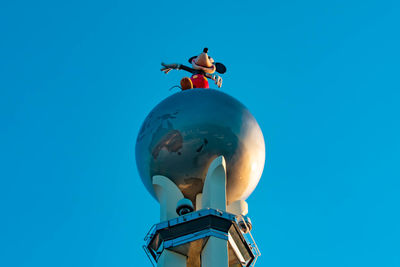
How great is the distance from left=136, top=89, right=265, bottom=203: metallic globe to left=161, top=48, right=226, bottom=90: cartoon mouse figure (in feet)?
6.89

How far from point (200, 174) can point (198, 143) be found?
44.0 inches

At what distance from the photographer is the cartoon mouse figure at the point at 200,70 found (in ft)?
105

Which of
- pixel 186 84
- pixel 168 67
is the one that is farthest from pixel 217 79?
pixel 186 84

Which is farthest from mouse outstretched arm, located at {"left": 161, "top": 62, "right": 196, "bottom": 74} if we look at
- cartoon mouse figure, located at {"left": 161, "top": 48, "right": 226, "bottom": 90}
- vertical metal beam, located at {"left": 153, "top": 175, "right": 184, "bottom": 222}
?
vertical metal beam, located at {"left": 153, "top": 175, "right": 184, "bottom": 222}

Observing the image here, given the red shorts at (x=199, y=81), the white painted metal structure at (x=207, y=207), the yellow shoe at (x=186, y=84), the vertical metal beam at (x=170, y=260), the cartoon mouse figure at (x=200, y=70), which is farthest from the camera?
the red shorts at (x=199, y=81)

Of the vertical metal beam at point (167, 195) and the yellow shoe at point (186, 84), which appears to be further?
the yellow shoe at point (186, 84)

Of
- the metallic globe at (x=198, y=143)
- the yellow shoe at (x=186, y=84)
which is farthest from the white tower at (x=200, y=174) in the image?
the yellow shoe at (x=186, y=84)

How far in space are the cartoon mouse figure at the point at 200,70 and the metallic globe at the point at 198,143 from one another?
210cm

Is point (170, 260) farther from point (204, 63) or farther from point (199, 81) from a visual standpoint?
point (204, 63)

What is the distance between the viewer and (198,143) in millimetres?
28094

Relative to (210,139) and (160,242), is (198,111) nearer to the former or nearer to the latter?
(210,139)

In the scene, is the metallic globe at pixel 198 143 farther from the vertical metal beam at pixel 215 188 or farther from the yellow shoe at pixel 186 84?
the yellow shoe at pixel 186 84

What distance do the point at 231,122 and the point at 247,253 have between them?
479 centimetres

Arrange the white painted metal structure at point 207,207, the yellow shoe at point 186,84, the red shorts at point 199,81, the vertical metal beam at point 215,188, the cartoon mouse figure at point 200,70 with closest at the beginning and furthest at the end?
the white painted metal structure at point 207,207 → the vertical metal beam at point 215,188 → the yellow shoe at point 186,84 → the cartoon mouse figure at point 200,70 → the red shorts at point 199,81
